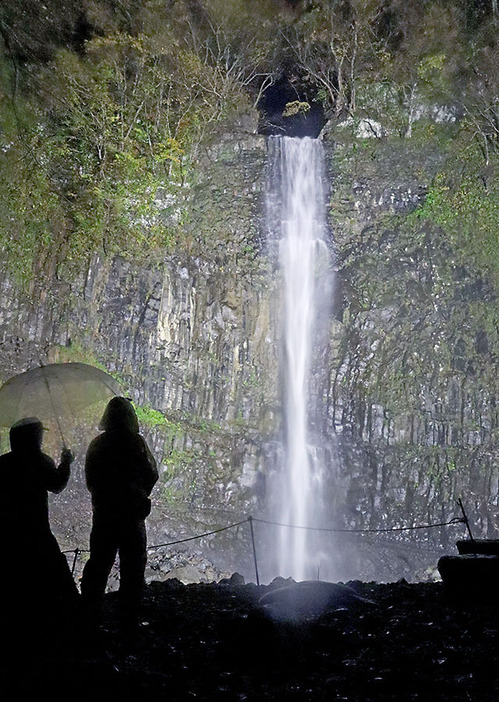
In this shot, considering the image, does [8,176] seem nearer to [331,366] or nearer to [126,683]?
[331,366]

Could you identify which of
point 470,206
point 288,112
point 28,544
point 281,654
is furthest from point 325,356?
point 28,544

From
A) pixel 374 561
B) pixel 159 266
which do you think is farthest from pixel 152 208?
pixel 374 561

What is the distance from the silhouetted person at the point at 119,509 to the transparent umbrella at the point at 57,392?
113cm

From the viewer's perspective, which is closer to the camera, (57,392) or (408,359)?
(57,392)

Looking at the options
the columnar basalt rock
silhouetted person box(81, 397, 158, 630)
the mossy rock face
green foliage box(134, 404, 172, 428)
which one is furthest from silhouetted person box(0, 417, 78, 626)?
the mossy rock face

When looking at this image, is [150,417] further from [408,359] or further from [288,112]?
[288,112]

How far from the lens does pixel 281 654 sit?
11.9 ft

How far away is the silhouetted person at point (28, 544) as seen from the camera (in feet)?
9.08

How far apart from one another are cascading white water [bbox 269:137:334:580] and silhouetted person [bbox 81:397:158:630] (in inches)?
361

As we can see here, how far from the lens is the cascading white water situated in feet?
43.1

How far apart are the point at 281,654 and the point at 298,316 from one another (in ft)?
38.3

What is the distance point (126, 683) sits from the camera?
264 centimetres

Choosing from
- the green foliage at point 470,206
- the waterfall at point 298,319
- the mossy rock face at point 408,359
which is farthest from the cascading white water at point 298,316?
the green foliage at point 470,206

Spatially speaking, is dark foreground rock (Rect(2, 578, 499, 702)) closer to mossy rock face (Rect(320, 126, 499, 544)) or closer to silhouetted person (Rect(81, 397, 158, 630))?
silhouetted person (Rect(81, 397, 158, 630))
